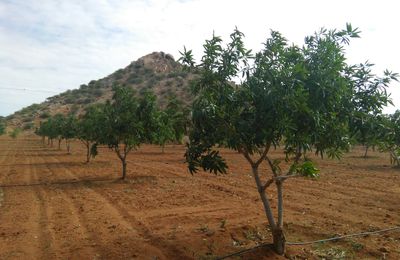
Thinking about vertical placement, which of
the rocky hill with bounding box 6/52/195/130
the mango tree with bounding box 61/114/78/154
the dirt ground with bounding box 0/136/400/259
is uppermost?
the rocky hill with bounding box 6/52/195/130

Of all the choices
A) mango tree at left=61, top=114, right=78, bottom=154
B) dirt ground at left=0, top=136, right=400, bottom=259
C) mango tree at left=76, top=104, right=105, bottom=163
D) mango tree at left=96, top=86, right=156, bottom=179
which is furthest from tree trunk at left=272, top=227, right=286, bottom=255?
mango tree at left=61, top=114, right=78, bottom=154

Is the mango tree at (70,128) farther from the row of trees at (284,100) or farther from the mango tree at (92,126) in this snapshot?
the row of trees at (284,100)

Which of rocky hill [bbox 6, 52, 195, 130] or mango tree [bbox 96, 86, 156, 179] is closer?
mango tree [bbox 96, 86, 156, 179]

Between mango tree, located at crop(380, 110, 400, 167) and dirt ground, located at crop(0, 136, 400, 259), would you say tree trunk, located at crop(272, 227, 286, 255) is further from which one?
mango tree, located at crop(380, 110, 400, 167)

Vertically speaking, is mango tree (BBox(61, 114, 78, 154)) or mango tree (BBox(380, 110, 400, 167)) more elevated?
mango tree (BBox(61, 114, 78, 154))

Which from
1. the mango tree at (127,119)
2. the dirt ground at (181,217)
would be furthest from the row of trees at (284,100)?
the mango tree at (127,119)

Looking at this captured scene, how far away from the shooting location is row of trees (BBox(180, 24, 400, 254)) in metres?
6.56

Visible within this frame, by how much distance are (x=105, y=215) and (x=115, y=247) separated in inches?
136

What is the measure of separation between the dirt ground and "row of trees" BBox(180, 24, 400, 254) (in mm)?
2622

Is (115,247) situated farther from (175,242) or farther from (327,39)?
(327,39)

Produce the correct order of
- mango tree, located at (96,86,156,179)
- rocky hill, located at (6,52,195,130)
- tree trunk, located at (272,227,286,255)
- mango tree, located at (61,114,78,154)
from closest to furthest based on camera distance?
tree trunk, located at (272,227,286,255)
mango tree, located at (96,86,156,179)
mango tree, located at (61,114,78,154)
rocky hill, located at (6,52,195,130)

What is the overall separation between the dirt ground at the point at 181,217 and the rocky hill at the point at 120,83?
65.7 metres

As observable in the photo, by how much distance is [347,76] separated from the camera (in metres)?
7.23

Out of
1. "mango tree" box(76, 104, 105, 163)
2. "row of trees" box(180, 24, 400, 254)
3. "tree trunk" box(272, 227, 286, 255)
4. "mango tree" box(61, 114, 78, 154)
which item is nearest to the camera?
"row of trees" box(180, 24, 400, 254)
